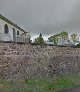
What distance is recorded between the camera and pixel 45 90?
1496cm

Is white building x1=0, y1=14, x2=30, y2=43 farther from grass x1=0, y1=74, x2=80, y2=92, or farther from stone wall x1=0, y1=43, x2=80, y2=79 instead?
grass x1=0, y1=74, x2=80, y2=92

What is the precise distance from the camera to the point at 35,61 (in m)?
20.0

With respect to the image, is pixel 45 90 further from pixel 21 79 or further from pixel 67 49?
pixel 67 49

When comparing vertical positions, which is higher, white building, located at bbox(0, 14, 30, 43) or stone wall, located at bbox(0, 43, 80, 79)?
white building, located at bbox(0, 14, 30, 43)

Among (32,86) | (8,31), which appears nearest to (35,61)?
(32,86)

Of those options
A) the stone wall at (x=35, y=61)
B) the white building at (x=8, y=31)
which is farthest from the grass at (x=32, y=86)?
the white building at (x=8, y=31)

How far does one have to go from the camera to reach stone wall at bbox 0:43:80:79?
17.9 meters

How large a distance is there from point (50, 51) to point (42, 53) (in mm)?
1096

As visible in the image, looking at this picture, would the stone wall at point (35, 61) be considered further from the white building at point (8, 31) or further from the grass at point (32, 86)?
the white building at point (8, 31)

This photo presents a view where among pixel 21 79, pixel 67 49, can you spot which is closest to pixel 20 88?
pixel 21 79

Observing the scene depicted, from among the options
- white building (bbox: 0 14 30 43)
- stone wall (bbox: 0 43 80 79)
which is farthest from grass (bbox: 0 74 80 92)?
white building (bbox: 0 14 30 43)

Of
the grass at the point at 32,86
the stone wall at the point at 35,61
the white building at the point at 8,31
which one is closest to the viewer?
the grass at the point at 32,86

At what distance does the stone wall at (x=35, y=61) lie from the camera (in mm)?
17938

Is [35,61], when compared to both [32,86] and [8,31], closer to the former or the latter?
[32,86]
